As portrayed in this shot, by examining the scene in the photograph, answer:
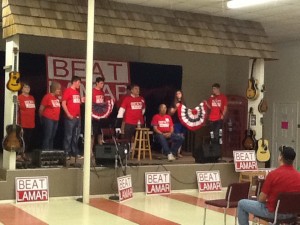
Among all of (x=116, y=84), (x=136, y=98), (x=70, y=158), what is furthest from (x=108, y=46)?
(x=70, y=158)

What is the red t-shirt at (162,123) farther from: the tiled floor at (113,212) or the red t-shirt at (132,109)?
the tiled floor at (113,212)

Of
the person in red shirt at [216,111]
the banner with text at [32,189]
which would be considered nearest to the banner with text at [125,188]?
the banner with text at [32,189]

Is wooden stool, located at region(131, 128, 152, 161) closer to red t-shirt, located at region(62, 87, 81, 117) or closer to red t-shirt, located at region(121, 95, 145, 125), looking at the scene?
red t-shirt, located at region(121, 95, 145, 125)

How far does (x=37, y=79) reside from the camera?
11750 mm

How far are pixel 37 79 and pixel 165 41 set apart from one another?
3.70 m

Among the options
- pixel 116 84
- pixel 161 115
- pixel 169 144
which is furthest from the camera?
pixel 116 84

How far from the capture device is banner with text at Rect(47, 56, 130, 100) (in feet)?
37.8

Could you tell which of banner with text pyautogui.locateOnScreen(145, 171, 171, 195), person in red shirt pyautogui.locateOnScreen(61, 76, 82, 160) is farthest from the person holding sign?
person in red shirt pyautogui.locateOnScreen(61, 76, 82, 160)

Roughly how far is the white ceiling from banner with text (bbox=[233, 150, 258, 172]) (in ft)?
8.86

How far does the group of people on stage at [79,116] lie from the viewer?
9102mm

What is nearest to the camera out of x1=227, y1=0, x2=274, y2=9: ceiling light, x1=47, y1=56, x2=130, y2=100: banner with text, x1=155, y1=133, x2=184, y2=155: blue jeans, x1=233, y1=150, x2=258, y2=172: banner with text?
x1=227, y1=0, x2=274, y2=9: ceiling light

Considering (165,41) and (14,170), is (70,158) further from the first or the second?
(165,41)

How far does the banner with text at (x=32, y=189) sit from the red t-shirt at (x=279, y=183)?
3.97 m

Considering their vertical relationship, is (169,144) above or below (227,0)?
below
